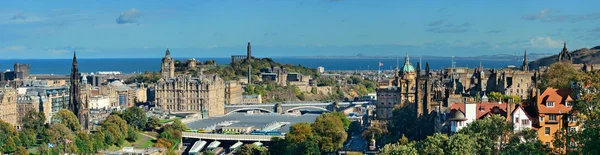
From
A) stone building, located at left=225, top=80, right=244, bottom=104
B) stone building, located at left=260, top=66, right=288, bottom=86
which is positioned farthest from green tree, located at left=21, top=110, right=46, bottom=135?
stone building, located at left=260, top=66, right=288, bottom=86

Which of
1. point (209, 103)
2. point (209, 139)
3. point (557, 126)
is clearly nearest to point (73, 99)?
point (209, 139)

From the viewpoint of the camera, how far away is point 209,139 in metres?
109

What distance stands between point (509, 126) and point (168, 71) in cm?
12864

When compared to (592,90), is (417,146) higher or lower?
lower

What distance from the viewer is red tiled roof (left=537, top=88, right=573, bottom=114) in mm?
55125

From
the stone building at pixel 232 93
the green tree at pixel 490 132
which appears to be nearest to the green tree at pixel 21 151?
the green tree at pixel 490 132

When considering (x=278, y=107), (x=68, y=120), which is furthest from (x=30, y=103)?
(x=278, y=107)

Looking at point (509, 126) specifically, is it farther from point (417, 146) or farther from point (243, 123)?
point (243, 123)

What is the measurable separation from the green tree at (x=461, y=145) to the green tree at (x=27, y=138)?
167ft

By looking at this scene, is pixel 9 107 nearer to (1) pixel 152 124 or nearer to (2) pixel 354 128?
(1) pixel 152 124

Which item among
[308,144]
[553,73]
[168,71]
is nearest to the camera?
[553,73]

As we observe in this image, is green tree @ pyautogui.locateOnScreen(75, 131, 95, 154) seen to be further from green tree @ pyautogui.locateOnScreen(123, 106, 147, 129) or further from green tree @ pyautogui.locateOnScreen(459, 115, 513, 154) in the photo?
green tree @ pyautogui.locateOnScreen(459, 115, 513, 154)

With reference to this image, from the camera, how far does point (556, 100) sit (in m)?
55.6

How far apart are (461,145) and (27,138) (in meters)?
52.7
